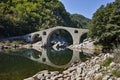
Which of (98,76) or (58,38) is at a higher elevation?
(58,38)

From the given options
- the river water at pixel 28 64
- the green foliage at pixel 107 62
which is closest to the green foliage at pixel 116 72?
the green foliage at pixel 107 62

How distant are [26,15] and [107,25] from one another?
58.4 meters

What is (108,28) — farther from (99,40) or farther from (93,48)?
(93,48)

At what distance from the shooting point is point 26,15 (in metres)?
107

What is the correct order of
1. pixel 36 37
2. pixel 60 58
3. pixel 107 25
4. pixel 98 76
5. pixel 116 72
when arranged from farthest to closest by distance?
pixel 36 37
pixel 107 25
pixel 60 58
pixel 98 76
pixel 116 72

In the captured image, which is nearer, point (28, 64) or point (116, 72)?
point (116, 72)

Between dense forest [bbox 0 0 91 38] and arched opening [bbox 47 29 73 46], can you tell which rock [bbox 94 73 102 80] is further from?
arched opening [bbox 47 29 73 46]

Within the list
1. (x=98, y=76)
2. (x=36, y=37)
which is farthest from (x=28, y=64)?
(x=36, y=37)

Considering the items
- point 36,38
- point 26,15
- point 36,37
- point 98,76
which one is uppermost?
point 26,15

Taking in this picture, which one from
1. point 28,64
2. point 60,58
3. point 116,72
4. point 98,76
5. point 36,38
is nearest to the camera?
point 116,72

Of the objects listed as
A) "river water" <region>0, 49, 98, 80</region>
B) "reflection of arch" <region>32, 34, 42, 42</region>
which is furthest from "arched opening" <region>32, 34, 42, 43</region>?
"river water" <region>0, 49, 98, 80</region>

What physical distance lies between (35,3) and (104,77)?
356 feet

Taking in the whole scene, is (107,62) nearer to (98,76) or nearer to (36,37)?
(98,76)

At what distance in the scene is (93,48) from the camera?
69625mm
